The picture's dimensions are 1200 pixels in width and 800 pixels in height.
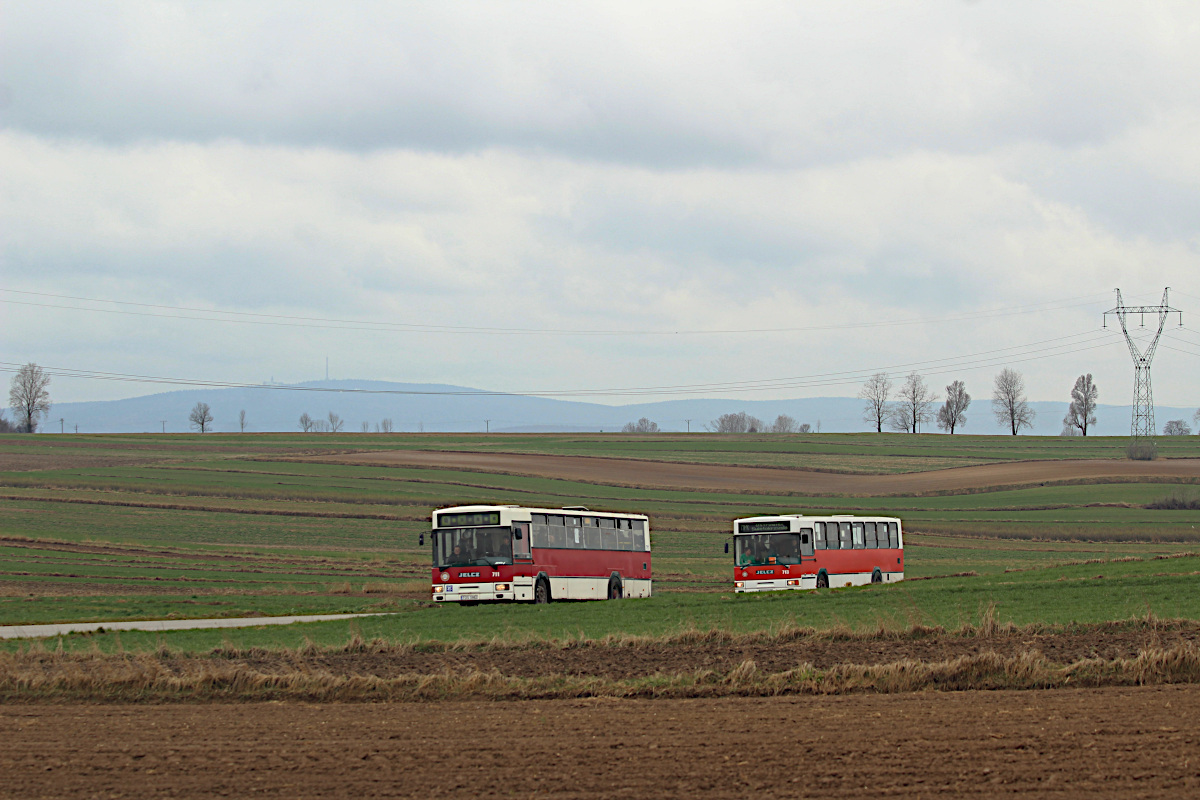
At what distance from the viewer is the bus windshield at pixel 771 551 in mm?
46062

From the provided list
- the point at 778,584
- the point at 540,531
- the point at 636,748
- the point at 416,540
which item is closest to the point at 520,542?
the point at 540,531

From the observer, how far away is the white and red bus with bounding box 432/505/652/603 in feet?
129

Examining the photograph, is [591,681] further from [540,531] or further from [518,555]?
[540,531]

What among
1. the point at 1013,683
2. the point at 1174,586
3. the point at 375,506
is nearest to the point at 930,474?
the point at 375,506

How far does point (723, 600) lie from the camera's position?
36.4 metres

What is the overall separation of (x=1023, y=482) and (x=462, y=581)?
66089mm

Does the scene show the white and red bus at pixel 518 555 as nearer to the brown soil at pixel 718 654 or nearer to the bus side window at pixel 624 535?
the bus side window at pixel 624 535

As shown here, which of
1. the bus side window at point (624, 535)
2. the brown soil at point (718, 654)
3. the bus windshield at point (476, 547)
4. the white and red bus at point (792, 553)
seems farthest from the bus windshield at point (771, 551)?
the brown soil at point (718, 654)

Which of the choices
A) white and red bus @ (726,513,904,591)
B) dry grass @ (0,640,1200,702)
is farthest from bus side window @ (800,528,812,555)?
dry grass @ (0,640,1200,702)

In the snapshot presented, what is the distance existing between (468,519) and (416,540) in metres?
25.0

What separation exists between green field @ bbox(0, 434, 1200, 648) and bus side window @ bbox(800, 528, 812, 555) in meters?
4.13

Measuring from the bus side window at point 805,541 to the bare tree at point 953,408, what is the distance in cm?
14774

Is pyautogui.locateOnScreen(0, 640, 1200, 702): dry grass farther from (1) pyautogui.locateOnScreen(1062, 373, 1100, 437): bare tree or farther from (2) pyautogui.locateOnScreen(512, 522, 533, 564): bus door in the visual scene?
(1) pyautogui.locateOnScreen(1062, 373, 1100, 437): bare tree

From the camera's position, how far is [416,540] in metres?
63.6
